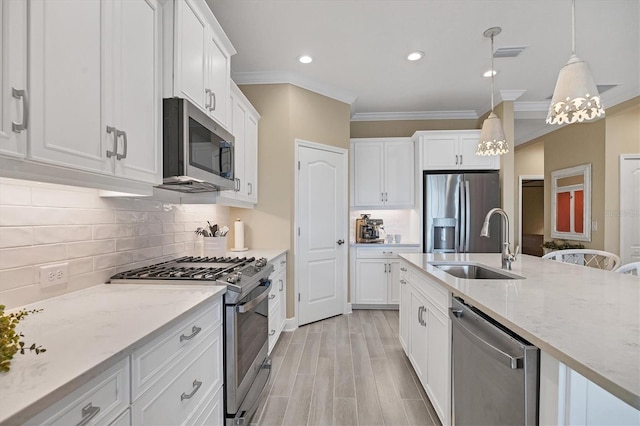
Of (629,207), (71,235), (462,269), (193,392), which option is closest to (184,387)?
(193,392)

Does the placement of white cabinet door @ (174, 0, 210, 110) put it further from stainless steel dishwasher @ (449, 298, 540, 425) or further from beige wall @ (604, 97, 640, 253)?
beige wall @ (604, 97, 640, 253)

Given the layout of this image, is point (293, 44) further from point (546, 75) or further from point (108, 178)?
point (546, 75)

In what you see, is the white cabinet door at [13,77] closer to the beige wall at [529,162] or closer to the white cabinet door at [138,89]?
the white cabinet door at [138,89]

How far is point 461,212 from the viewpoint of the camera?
4098mm

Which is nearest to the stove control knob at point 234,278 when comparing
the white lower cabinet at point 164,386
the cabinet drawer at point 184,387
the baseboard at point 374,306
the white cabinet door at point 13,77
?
the white lower cabinet at point 164,386

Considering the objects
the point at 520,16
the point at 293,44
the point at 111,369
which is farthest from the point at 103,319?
the point at 520,16

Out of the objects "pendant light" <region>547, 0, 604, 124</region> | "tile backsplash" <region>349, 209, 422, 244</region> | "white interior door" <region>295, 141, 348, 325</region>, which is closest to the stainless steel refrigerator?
"tile backsplash" <region>349, 209, 422, 244</region>

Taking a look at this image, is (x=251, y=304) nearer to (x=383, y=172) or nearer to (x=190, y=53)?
(x=190, y=53)

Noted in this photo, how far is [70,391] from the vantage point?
667 millimetres

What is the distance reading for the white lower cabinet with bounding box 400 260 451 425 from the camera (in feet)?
5.51

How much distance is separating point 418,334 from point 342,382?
682mm

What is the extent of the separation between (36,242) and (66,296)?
10.4 inches

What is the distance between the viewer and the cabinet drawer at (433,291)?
1700 mm

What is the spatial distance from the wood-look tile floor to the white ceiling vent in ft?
9.91
